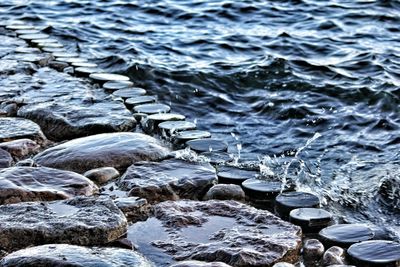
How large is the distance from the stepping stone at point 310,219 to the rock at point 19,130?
2.02 m

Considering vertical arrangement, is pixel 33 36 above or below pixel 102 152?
below

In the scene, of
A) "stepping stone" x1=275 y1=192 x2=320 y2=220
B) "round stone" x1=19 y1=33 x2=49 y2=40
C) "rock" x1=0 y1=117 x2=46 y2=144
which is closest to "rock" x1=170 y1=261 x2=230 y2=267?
"stepping stone" x1=275 y1=192 x2=320 y2=220

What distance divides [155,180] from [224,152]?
88 cm

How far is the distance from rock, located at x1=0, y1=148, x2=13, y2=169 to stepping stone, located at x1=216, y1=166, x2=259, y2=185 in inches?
51.2

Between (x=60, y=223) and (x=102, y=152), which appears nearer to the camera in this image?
(x=60, y=223)

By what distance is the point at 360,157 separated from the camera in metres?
5.48

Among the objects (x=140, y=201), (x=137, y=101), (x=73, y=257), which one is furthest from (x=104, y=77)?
(x=73, y=257)

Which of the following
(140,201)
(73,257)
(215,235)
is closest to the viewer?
(73,257)

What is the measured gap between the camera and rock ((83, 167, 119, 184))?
438 centimetres

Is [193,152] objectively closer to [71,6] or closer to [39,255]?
[39,255]

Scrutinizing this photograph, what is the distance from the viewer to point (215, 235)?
3.65 metres

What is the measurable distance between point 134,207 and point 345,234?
1116 millimetres

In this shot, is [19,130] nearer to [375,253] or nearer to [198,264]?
[198,264]

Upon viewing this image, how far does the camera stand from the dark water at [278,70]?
5.40 meters
